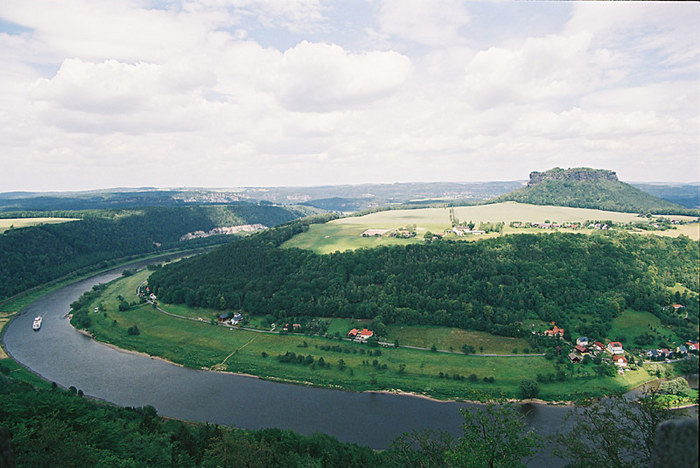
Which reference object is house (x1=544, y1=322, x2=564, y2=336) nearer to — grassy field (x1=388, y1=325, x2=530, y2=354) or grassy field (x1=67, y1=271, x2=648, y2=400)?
grassy field (x1=388, y1=325, x2=530, y2=354)

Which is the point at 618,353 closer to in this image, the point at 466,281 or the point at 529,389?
the point at 529,389

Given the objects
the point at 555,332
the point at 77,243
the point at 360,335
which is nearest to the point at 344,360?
the point at 360,335

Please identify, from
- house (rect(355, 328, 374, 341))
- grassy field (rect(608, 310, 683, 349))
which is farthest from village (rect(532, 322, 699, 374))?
house (rect(355, 328, 374, 341))

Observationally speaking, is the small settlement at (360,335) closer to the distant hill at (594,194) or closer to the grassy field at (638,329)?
the grassy field at (638,329)

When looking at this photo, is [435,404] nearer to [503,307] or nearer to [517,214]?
[503,307]

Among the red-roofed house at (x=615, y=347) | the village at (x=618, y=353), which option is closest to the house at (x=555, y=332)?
the village at (x=618, y=353)

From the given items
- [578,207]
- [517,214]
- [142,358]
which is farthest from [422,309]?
[578,207]
